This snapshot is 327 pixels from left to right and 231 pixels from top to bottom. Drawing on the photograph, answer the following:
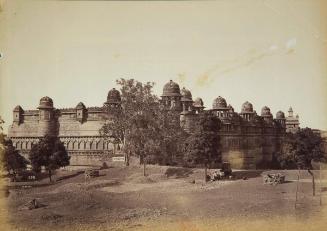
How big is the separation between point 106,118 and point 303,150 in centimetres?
416

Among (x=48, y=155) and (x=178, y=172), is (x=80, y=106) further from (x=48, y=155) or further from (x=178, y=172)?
(x=178, y=172)

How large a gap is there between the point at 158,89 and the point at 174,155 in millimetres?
1555

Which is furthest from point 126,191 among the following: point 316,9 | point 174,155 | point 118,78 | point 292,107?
point 316,9

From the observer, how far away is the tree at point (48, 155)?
10.1 metres

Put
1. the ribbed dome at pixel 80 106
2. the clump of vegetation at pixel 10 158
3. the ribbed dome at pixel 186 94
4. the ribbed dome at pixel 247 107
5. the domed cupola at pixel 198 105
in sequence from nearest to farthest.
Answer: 1. the clump of vegetation at pixel 10 158
2. the ribbed dome at pixel 186 94
3. the domed cupola at pixel 198 105
4. the ribbed dome at pixel 80 106
5. the ribbed dome at pixel 247 107

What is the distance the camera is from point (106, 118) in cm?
1087

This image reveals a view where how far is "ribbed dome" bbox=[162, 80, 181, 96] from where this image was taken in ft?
33.6

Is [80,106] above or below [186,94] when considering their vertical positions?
below

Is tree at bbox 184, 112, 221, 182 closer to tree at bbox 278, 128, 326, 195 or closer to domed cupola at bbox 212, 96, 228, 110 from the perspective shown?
domed cupola at bbox 212, 96, 228, 110

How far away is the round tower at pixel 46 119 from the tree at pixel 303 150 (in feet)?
16.2

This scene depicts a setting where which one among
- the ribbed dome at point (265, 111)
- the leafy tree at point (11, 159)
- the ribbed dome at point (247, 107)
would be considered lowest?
the leafy tree at point (11, 159)

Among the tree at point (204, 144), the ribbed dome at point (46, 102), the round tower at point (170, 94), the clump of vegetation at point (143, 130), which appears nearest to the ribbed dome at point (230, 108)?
the tree at point (204, 144)

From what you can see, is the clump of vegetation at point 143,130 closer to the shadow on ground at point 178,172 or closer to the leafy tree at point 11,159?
the shadow on ground at point 178,172

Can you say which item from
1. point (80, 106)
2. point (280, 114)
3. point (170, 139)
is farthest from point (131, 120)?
point (280, 114)
